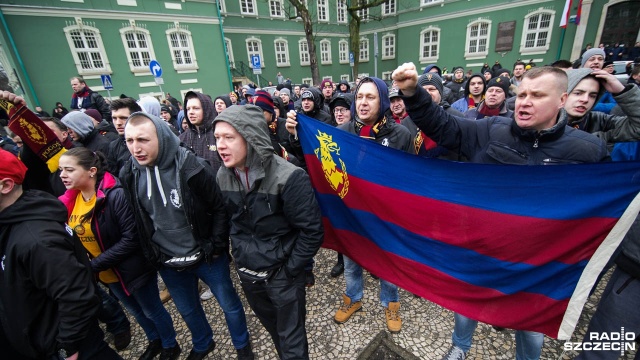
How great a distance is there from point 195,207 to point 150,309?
3.95 ft

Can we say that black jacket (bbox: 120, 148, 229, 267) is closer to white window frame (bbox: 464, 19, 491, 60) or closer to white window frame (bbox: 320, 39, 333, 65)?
white window frame (bbox: 464, 19, 491, 60)

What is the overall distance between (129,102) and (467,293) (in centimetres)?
399

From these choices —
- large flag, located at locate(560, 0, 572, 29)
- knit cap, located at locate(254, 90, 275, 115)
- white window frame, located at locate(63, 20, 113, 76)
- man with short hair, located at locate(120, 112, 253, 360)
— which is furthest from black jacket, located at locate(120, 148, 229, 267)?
large flag, located at locate(560, 0, 572, 29)

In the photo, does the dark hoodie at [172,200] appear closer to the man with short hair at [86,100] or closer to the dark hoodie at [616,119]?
the dark hoodie at [616,119]

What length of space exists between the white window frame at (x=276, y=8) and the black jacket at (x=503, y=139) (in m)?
27.2

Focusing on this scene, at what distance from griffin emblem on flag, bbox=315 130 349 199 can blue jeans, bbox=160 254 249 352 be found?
1.20m

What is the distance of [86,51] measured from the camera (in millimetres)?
15734

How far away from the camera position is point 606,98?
4035 millimetres

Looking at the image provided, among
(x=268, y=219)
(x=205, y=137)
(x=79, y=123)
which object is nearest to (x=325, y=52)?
(x=205, y=137)

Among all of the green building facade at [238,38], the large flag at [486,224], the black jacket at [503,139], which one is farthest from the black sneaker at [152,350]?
the green building facade at [238,38]

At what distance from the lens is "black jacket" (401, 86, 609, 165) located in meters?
1.65

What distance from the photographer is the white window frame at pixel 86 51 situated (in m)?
15.2

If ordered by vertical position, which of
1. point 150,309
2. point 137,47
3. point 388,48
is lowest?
point 150,309

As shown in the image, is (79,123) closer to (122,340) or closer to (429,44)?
(122,340)
